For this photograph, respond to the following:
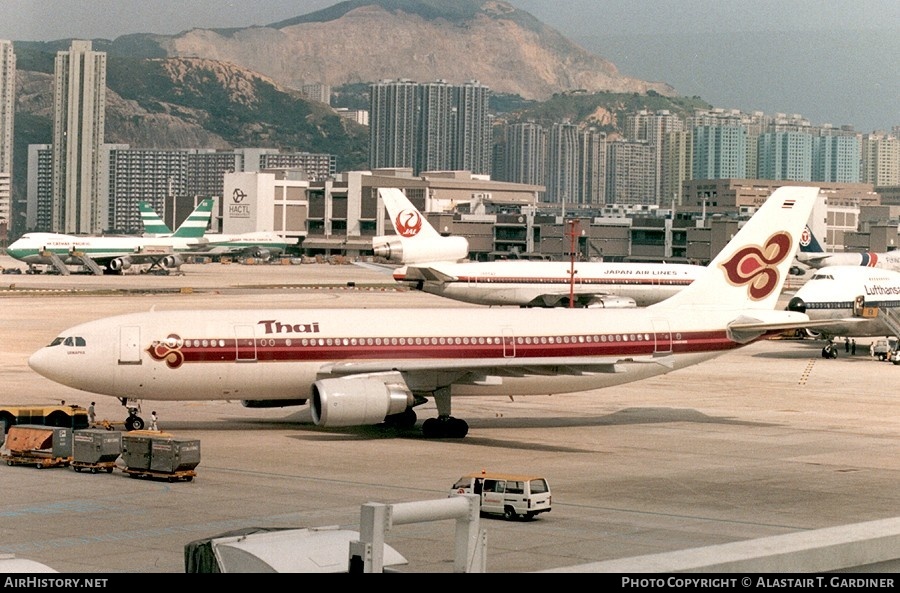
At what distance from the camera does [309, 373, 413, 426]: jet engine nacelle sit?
4591 cm

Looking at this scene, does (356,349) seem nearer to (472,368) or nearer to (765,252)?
(472,368)

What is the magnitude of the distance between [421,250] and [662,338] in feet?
220

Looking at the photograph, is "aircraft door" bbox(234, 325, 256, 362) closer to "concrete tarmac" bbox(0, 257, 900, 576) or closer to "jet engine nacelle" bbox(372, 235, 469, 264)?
"concrete tarmac" bbox(0, 257, 900, 576)

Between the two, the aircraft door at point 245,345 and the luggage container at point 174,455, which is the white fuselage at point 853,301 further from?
the luggage container at point 174,455

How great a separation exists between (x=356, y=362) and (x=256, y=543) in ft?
101

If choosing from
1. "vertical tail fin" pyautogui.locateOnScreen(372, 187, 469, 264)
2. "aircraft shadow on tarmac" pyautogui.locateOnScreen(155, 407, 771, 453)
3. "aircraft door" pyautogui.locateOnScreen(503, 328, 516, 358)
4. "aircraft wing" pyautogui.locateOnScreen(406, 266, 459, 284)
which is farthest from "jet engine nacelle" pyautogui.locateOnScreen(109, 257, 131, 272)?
"aircraft door" pyautogui.locateOnScreen(503, 328, 516, 358)

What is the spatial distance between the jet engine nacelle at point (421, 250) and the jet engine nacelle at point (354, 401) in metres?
71.6

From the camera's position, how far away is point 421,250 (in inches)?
4690

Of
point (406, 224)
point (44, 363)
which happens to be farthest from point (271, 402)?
point (406, 224)

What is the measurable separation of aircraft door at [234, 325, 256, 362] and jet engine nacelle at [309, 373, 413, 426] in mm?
2995
